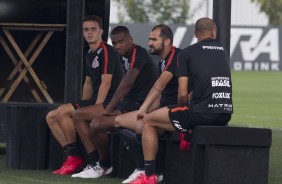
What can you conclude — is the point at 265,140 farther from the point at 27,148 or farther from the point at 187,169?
the point at 27,148

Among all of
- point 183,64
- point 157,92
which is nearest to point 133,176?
point 157,92

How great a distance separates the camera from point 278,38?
1896 inches

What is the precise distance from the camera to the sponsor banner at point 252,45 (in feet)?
159

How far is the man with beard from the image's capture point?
1023 centimetres

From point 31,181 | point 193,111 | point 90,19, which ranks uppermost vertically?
point 90,19

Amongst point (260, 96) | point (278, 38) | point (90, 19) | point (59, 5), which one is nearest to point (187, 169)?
point (90, 19)

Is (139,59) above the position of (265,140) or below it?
above

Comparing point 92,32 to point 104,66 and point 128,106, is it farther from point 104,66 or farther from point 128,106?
point 128,106

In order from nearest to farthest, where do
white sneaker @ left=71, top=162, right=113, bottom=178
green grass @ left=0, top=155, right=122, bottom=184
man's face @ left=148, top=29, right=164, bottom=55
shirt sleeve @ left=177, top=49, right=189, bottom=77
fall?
shirt sleeve @ left=177, top=49, right=189, bottom=77
man's face @ left=148, top=29, right=164, bottom=55
green grass @ left=0, top=155, right=122, bottom=184
white sneaker @ left=71, top=162, right=113, bottom=178

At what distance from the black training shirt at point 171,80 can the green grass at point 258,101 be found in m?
8.42

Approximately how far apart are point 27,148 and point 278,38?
122 ft

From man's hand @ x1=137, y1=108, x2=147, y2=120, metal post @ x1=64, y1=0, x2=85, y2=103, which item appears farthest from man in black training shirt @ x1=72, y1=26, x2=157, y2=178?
metal post @ x1=64, y1=0, x2=85, y2=103

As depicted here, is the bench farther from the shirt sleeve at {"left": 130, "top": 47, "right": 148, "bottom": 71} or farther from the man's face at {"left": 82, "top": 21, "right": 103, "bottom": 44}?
the man's face at {"left": 82, "top": 21, "right": 103, "bottom": 44}

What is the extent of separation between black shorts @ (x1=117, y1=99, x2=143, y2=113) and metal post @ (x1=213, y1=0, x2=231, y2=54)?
3.55ft
